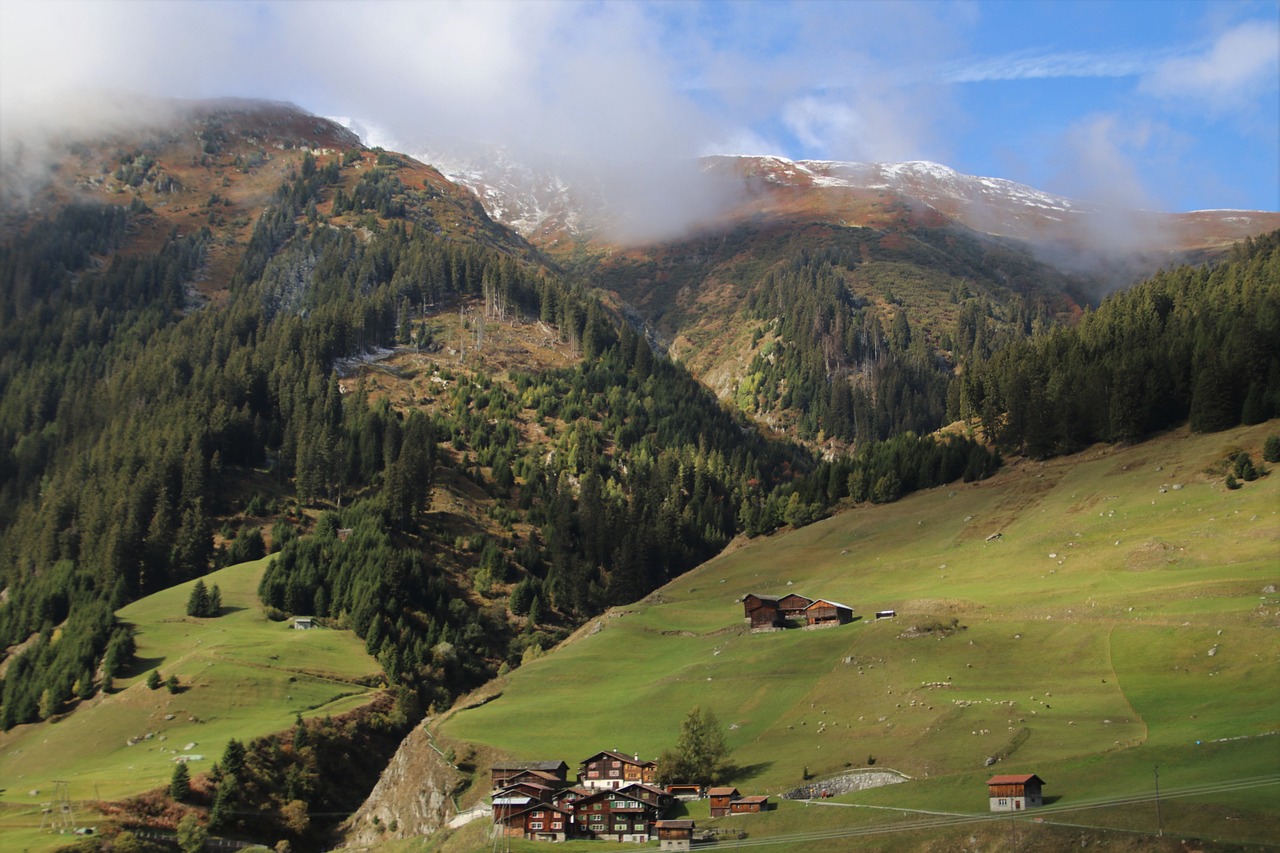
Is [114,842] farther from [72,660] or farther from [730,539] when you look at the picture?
[730,539]

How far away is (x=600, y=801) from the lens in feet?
266

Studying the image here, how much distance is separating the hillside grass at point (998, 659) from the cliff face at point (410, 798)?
10.6ft

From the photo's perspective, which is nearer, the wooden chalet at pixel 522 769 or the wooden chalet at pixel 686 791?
the wooden chalet at pixel 686 791

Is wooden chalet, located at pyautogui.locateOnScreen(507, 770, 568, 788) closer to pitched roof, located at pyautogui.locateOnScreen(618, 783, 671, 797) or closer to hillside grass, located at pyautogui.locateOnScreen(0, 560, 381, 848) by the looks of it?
pitched roof, located at pyautogui.locateOnScreen(618, 783, 671, 797)

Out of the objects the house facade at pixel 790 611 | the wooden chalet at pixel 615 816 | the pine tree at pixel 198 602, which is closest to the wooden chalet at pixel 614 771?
the wooden chalet at pixel 615 816

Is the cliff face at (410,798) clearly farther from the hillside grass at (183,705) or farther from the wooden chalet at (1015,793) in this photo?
the wooden chalet at (1015,793)

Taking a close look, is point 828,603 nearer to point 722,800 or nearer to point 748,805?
point 722,800

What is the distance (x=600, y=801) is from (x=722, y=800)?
937 centimetres

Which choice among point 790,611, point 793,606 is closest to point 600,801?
point 790,611

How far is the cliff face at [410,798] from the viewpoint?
92.2m

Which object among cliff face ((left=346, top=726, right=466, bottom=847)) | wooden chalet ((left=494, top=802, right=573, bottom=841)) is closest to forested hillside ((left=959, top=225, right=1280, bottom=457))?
cliff face ((left=346, top=726, right=466, bottom=847))

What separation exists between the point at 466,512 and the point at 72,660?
63.4 metres

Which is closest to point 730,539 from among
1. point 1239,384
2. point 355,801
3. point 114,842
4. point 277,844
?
point 1239,384

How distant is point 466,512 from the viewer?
18038cm
